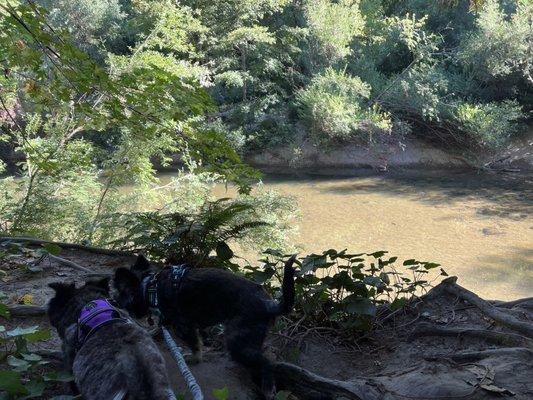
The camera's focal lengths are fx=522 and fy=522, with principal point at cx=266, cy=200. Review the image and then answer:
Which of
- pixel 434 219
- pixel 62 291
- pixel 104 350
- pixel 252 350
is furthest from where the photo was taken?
pixel 434 219

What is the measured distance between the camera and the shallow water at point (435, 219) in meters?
15.1

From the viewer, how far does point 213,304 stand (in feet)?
11.9

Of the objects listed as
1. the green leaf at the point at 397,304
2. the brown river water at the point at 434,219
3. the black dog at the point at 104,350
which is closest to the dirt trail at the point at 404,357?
the green leaf at the point at 397,304

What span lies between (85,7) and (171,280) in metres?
28.5

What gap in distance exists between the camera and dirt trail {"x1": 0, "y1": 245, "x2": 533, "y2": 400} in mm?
3156

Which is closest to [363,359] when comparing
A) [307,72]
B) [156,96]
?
[156,96]

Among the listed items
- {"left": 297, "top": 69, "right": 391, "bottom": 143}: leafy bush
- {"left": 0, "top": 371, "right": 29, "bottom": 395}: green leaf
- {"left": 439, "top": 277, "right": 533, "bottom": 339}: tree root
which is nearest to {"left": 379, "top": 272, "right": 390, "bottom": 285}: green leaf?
{"left": 439, "top": 277, "right": 533, "bottom": 339}: tree root

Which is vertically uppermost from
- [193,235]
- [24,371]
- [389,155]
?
[193,235]

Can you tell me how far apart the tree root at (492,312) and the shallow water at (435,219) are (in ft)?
25.3

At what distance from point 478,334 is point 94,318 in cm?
285

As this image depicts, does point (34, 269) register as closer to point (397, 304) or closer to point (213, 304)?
point (213, 304)

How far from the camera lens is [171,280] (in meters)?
3.76

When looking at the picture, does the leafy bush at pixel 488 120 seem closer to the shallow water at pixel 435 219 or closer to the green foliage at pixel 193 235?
the shallow water at pixel 435 219

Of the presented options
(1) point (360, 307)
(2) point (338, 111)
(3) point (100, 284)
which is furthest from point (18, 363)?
(2) point (338, 111)
